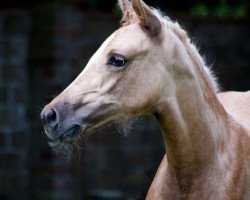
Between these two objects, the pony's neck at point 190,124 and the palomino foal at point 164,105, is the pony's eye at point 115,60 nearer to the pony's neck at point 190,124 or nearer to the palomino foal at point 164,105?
the palomino foal at point 164,105

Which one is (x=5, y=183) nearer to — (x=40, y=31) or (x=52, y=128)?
(x=40, y=31)

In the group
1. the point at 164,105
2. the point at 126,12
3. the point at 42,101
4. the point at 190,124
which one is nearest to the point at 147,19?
the point at 126,12

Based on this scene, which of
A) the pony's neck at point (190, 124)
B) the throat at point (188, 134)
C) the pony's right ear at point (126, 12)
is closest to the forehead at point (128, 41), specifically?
the pony's right ear at point (126, 12)

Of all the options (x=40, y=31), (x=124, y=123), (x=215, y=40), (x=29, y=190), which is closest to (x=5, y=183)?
(x=29, y=190)

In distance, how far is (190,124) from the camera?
223 inches

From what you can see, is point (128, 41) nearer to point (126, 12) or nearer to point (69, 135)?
point (126, 12)

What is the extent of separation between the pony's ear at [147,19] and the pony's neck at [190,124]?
0.61 ft

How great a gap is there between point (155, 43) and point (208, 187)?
0.90 metres

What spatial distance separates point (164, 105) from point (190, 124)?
22cm

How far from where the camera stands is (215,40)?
1066 centimetres

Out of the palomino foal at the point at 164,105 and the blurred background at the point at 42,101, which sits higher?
the palomino foal at the point at 164,105

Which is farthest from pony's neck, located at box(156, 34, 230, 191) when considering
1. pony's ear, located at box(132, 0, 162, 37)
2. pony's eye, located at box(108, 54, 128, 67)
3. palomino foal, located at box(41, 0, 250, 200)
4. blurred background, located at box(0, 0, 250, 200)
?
blurred background, located at box(0, 0, 250, 200)

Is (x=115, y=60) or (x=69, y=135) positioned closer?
(x=69, y=135)

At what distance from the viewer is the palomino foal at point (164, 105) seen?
5402 mm
